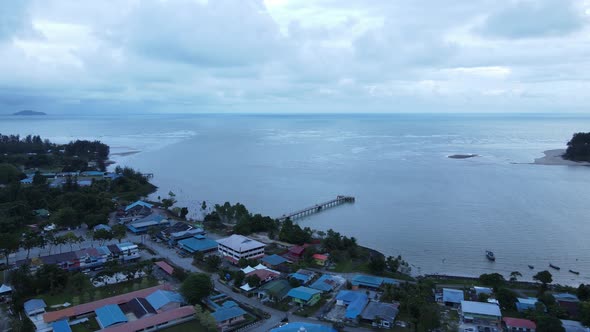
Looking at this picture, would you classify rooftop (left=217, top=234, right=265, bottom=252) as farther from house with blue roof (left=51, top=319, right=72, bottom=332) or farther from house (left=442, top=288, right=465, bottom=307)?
house (left=442, top=288, right=465, bottom=307)

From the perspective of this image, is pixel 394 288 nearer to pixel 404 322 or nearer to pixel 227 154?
pixel 404 322

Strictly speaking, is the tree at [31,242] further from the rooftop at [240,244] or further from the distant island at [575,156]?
the distant island at [575,156]

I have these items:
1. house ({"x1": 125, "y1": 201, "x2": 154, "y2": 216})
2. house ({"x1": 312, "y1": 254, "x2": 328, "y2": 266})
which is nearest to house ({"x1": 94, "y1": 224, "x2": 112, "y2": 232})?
house ({"x1": 125, "y1": 201, "x2": 154, "y2": 216})

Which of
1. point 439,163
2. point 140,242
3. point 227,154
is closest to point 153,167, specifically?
point 227,154

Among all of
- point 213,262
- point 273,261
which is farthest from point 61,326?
point 273,261

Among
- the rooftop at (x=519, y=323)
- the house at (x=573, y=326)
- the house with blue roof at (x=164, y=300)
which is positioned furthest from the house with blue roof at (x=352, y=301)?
the house at (x=573, y=326)

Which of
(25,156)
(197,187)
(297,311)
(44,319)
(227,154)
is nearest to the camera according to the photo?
(44,319)
